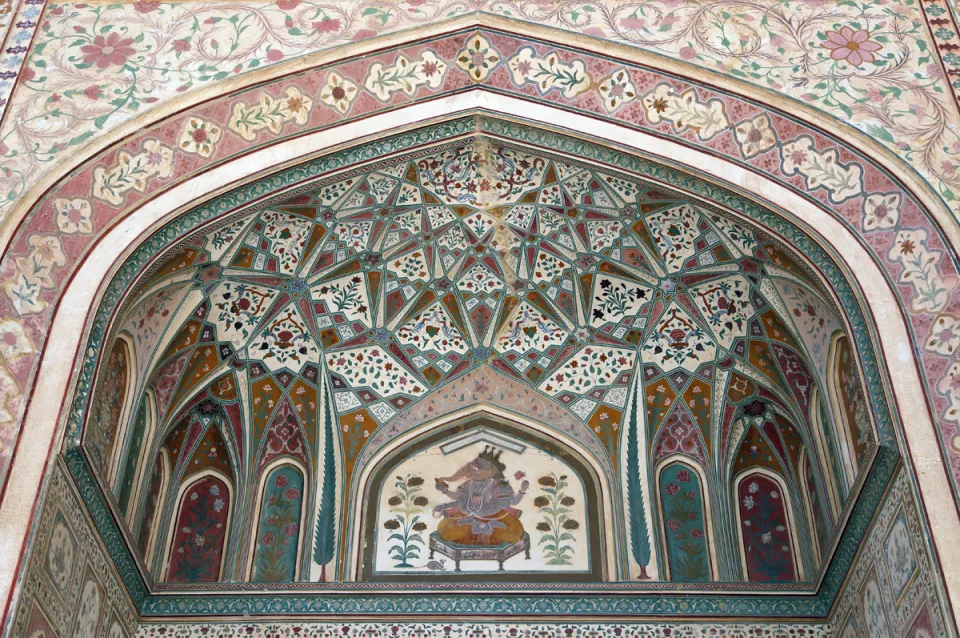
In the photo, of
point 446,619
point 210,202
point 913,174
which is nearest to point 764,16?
point 913,174

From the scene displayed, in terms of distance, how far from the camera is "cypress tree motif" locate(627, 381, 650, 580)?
295 inches

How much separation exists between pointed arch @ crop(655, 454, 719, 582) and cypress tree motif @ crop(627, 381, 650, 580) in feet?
0.37

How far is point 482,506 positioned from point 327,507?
1001 mm

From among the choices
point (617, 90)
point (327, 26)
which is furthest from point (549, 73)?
point (327, 26)

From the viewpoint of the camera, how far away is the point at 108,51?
741 centimetres

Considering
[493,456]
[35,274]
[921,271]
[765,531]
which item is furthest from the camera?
[493,456]

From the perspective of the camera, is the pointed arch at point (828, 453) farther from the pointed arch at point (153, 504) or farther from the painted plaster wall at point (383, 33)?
the pointed arch at point (153, 504)

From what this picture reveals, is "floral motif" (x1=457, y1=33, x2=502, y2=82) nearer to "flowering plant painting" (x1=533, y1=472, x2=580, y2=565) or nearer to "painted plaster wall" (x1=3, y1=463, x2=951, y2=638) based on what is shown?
"flowering plant painting" (x1=533, y1=472, x2=580, y2=565)

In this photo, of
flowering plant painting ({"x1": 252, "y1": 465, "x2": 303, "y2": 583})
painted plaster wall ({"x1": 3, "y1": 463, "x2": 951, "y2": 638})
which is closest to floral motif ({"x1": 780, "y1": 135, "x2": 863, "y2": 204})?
painted plaster wall ({"x1": 3, "y1": 463, "x2": 951, "y2": 638})

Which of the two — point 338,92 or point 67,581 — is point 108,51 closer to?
point 338,92

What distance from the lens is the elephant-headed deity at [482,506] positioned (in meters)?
7.64

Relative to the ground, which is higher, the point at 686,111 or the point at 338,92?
the point at 338,92

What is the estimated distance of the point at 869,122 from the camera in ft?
22.6

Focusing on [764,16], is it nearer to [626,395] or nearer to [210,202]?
[626,395]
